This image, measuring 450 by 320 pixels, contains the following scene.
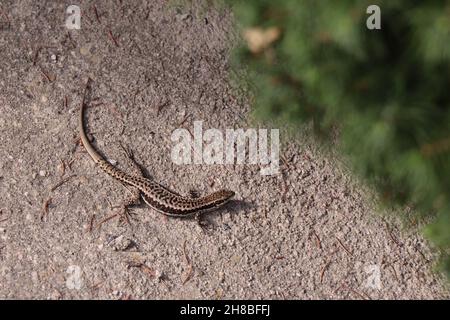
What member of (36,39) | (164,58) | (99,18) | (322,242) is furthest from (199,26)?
(322,242)

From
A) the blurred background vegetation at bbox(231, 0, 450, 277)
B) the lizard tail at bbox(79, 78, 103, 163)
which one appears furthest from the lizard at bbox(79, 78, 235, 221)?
the blurred background vegetation at bbox(231, 0, 450, 277)

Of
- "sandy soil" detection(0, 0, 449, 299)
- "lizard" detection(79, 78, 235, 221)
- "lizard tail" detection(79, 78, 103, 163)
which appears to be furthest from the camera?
"lizard tail" detection(79, 78, 103, 163)

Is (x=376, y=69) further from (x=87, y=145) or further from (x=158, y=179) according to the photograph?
(x=87, y=145)

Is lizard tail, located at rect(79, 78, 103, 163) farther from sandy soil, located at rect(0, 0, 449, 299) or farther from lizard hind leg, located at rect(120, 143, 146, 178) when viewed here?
lizard hind leg, located at rect(120, 143, 146, 178)

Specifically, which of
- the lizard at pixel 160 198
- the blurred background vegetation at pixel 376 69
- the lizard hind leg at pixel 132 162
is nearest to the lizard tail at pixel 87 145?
the lizard at pixel 160 198
